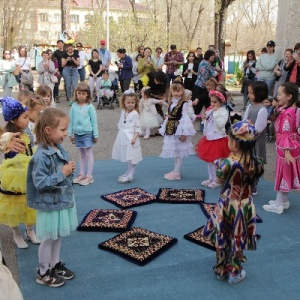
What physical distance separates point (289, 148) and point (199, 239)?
5.08ft

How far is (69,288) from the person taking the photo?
128 inches

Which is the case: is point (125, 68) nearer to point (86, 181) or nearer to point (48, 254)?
point (86, 181)

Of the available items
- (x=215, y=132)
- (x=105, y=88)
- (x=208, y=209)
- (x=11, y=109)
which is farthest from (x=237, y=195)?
(x=105, y=88)

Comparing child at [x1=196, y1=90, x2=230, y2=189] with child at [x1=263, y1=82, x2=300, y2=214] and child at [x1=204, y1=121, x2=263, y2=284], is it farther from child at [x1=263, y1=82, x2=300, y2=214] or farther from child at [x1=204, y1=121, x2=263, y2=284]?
A: child at [x1=204, y1=121, x2=263, y2=284]

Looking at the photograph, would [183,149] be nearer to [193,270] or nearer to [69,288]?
[193,270]

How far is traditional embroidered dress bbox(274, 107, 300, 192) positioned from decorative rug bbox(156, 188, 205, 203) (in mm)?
1022

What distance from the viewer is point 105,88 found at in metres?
12.9

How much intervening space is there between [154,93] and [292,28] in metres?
3.59

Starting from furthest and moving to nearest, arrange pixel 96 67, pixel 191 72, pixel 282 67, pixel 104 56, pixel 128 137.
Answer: pixel 104 56
pixel 96 67
pixel 191 72
pixel 282 67
pixel 128 137

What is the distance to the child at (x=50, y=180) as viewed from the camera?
9.86ft

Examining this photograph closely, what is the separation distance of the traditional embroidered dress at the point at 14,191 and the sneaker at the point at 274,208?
2.74 metres

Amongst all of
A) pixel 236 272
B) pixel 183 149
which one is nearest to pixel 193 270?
pixel 236 272

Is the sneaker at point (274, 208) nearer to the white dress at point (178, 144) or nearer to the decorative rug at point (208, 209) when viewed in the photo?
the decorative rug at point (208, 209)

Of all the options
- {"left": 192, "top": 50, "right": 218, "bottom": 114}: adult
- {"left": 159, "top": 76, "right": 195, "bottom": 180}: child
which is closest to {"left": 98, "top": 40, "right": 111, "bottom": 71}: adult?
{"left": 192, "top": 50, "right": 218, "bottom": 114}: adult
